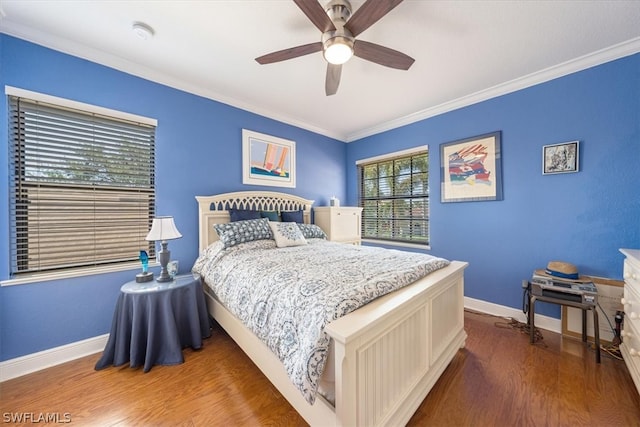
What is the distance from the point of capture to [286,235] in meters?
2.62

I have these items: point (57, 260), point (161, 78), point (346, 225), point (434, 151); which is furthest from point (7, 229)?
point (434, 151)

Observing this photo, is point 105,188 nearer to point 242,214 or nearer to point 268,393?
point 242,214

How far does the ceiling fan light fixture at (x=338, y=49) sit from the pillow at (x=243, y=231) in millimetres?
1722

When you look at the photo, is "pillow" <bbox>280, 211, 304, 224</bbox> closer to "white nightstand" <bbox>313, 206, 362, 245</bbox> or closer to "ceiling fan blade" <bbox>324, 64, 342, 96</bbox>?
"white nightstand" <bbox>313, 206, 362, 245</bbox>

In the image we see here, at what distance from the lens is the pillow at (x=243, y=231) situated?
2.36 metres

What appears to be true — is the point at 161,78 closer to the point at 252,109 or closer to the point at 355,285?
the point at 252,109

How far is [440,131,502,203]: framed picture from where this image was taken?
270 cm

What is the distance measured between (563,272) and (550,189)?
0.83 m

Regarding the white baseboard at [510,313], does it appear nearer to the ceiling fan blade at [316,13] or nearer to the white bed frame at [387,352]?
the white bed frame at [387,352]

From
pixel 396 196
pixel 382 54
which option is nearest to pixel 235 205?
pixel 382 54

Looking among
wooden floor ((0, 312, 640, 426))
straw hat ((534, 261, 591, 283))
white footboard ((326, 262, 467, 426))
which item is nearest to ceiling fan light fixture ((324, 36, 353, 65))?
white footboard ((326, 262, 467, 426))

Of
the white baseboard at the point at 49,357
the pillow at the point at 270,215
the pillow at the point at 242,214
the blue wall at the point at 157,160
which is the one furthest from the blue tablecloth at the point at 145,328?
the pillow at the point at 270,215

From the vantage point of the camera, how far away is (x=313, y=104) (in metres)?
3.07

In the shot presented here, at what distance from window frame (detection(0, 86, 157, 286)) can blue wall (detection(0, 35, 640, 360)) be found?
4 centimetres
